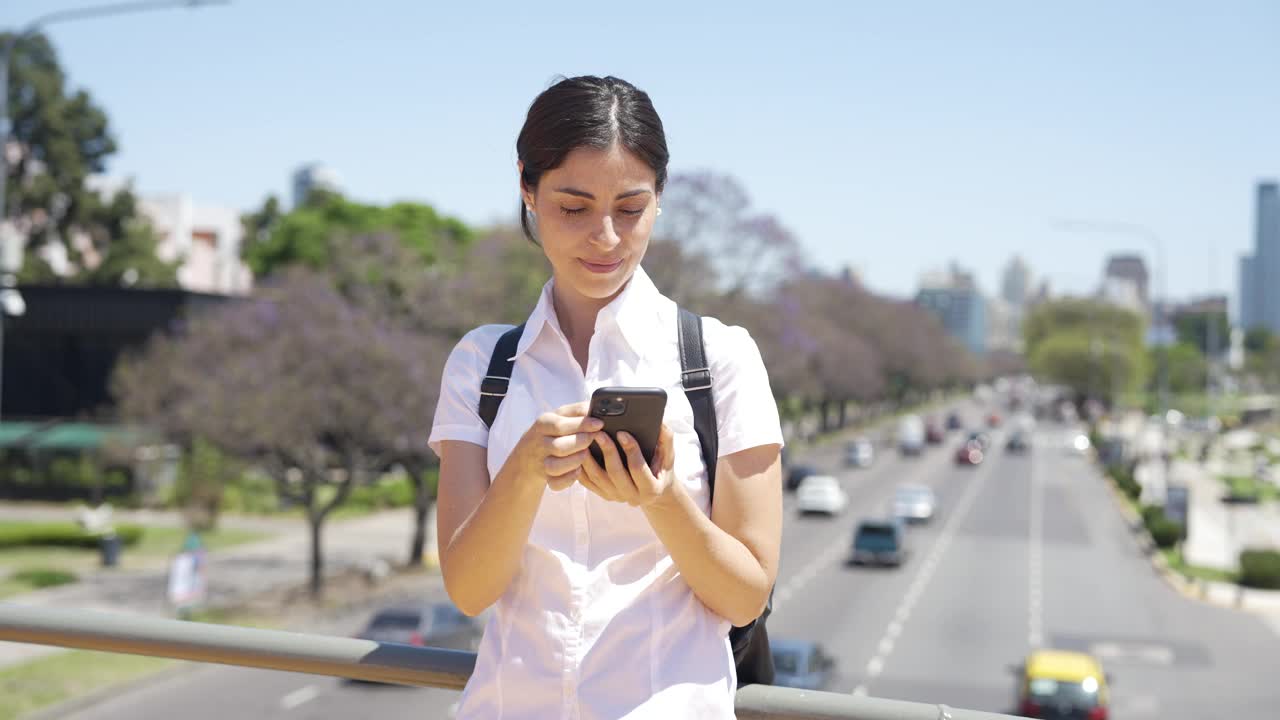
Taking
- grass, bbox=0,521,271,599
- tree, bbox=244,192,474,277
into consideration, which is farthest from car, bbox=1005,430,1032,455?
grass, bbox=0,521,271,599

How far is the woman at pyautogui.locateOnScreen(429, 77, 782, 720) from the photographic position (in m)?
2.13

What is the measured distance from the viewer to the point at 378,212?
2574 inches

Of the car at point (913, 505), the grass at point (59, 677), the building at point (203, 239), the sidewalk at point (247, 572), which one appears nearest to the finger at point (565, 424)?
the grass at point (59, 677)

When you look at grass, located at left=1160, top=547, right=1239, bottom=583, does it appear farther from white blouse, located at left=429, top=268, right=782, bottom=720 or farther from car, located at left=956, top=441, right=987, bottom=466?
white blouse, located at left=429, top=268, right=782, bottom=720

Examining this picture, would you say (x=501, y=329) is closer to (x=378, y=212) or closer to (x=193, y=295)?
(x=193, y=295)

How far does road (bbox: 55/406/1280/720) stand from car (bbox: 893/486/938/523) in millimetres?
530

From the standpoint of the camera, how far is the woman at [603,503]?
213 centimetres

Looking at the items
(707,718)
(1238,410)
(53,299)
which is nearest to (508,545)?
(707,718)

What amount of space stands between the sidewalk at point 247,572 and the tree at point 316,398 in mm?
2818

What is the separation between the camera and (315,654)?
2.85m

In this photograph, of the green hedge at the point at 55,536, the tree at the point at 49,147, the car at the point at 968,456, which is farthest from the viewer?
the car at the point at 968,456

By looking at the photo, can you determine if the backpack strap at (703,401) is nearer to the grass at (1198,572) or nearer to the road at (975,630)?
the road at (975,630)

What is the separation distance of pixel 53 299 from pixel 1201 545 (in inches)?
1552

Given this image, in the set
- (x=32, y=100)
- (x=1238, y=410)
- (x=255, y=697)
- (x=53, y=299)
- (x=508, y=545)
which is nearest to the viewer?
(x=508, y=545)
